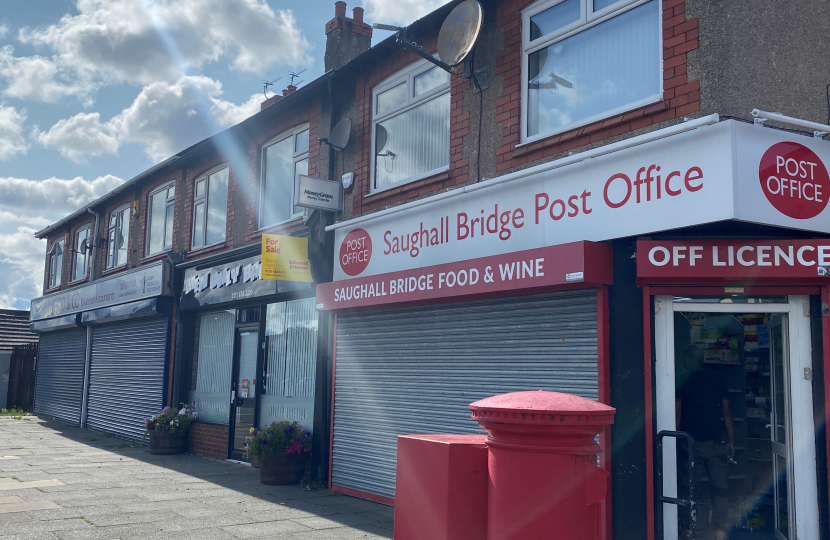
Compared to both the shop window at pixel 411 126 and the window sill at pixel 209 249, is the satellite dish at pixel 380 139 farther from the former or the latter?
the window sill at pixel 209 249

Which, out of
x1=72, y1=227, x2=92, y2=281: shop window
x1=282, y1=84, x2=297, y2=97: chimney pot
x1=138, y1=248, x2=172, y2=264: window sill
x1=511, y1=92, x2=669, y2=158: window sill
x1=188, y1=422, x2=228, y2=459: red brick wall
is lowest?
x1=188, y1=422, x2=228, y2=459: red brick wall

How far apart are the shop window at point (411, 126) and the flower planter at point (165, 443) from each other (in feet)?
22.5

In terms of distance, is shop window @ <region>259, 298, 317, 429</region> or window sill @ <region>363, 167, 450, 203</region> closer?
window sill @ <region>363, 167, 450, 203</region>

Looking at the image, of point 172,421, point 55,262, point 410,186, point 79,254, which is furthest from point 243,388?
point 55,262

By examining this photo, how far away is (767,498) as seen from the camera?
7668 millimetres

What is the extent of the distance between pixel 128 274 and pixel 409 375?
33.2ft

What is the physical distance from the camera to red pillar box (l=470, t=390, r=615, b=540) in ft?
11.6

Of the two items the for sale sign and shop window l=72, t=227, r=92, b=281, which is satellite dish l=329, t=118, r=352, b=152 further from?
shop window l=72, t=227, r=92, b=281

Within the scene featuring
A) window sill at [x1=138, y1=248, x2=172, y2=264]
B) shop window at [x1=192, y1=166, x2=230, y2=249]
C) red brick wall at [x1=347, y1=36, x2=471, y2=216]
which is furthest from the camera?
window sill at [x1=138, y1=248, x2=172, y2=264]

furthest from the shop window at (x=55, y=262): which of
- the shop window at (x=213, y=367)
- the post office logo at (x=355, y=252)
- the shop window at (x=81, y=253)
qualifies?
the post office logo at (x=355, y=252)

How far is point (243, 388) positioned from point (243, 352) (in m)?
0.66

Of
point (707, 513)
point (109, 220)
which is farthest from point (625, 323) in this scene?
point (109, 220)

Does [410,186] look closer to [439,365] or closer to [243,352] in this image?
[439,365]

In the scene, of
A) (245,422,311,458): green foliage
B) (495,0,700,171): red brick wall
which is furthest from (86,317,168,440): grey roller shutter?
(495,0,700,171): red brick wall
